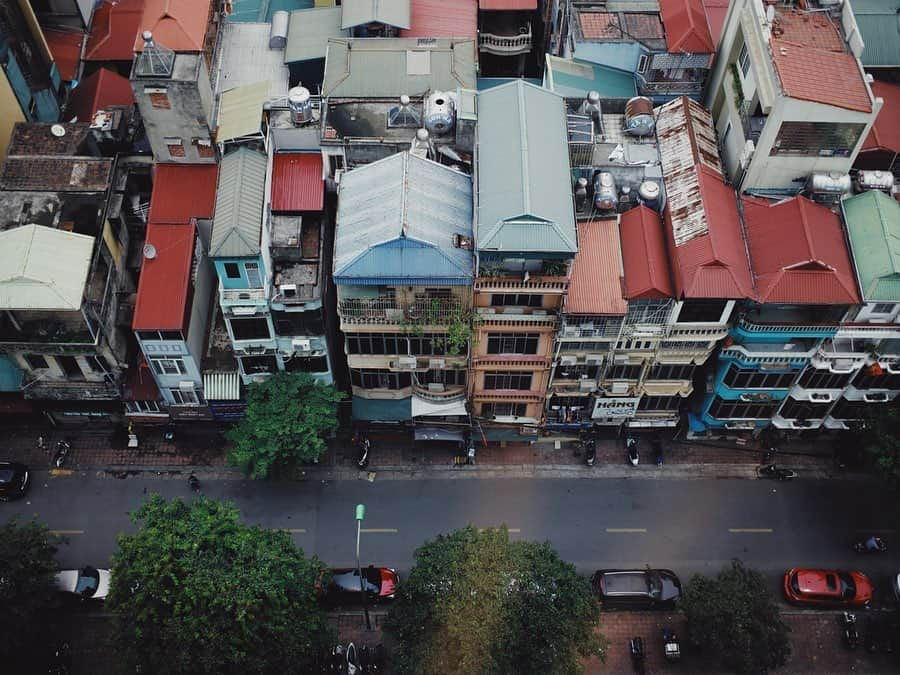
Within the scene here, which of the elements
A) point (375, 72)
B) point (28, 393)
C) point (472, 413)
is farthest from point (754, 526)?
point (28, 393)

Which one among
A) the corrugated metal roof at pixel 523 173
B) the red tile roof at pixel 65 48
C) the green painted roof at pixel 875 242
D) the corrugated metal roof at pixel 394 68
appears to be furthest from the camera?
the red tile roof at pixel 65 48

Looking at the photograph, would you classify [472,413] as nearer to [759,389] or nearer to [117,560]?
[759,389]

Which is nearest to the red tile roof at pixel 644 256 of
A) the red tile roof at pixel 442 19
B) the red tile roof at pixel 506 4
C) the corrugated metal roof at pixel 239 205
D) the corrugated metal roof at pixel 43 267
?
the red tile roof at pixel 442 19

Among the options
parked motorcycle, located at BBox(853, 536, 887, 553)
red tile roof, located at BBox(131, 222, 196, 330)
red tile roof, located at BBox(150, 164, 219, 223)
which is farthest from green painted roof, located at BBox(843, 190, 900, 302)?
red tile roof, located at BBox(131, 222, 196, 330)

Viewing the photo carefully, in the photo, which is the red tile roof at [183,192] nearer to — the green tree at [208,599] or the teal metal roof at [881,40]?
the green tree at [208,599]

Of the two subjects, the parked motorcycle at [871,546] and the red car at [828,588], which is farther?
the parked motorcycle at [871,546]

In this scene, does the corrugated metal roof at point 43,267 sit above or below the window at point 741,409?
above

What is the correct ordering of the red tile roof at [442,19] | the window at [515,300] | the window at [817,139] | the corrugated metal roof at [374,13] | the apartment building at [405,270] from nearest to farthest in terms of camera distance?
the apartment building at [405,270] < the window at [515,300] < the window at [817,139] < the corrugated metal roof at [374,13] < the red tile roof at [442,19]
